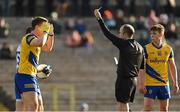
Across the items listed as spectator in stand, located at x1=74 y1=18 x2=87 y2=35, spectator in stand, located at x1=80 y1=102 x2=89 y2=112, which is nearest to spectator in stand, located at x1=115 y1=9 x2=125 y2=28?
spectator in stand, located at x1=74 y1=18 x2=87 y2=35

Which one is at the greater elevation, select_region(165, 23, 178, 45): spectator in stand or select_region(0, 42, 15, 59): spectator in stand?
select_region(165, 23, 178, 45): spectator in stand

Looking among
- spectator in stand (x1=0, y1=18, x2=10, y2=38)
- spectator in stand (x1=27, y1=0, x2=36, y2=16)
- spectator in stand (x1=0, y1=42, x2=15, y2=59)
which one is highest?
spectator in stand (x1=27, y1=0, x2=36, y2=16)

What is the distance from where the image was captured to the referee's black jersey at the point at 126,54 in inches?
596

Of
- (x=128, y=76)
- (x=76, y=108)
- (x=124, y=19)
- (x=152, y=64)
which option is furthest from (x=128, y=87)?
(x=124, y=19)

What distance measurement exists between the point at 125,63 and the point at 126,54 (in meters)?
0.17

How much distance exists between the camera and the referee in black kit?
15.1 metres

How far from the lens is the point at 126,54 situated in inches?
599

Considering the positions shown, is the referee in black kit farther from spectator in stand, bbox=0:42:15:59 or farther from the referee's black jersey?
spectator in stand, bbox=0:42:15:59

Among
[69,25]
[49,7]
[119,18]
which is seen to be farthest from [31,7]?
[119,18]

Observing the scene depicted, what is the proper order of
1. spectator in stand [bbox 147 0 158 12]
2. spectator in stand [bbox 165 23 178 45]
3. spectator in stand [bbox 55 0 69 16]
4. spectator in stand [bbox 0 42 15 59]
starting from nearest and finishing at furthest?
spectator in stand [bbox 0 42 15 59] → spectator in stand [bbox 165 23 178 45] → spectator in stand [bbox 147 0 158 12] → spectator in stand [bbox 55 0 69 16]

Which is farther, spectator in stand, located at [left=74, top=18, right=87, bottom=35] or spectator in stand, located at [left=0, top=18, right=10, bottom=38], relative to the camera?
spectator in stand, located at [left=74, top=18, right=87, bottom=35]

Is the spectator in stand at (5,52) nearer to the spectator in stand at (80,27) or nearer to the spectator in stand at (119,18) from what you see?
the spectator in stand at (80,27)

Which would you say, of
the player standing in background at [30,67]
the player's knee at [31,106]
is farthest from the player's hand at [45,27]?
the player's knee at [31,106]

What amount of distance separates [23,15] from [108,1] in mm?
4228
